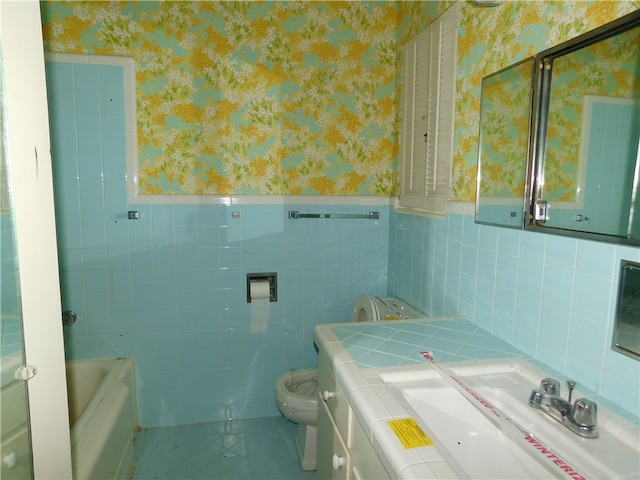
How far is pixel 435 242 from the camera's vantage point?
1.82m

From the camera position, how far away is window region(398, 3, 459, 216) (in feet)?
5.64

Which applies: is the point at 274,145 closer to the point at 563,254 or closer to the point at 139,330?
the point at 139,330

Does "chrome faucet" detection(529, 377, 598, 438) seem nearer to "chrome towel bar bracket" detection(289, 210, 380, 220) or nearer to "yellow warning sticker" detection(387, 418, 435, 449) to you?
"yellow warning sticker" detection(387, 418, 435, 449)

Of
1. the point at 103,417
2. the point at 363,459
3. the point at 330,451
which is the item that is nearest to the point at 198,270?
the point at 103,417

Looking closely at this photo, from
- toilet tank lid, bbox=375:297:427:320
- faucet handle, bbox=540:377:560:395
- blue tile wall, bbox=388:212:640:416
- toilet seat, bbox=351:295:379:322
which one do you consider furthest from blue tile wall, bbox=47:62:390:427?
faucet handle, bbox=540:377:560:395

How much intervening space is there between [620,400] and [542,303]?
32 cm

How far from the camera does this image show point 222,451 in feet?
6.90

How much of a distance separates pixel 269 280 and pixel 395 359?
4.14ft

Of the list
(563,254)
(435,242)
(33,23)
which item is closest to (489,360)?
(563,254)

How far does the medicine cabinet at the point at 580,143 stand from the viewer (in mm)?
949

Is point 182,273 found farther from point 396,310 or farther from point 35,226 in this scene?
point 35,226

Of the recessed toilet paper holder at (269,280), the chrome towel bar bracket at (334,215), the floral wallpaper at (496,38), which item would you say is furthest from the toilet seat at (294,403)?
the floral wallpaper at (496,38)

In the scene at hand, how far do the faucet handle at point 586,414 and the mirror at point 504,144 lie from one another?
1.94 feet

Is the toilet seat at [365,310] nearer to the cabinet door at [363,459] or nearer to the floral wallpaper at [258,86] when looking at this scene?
the floral wallpaper at [258,86]
